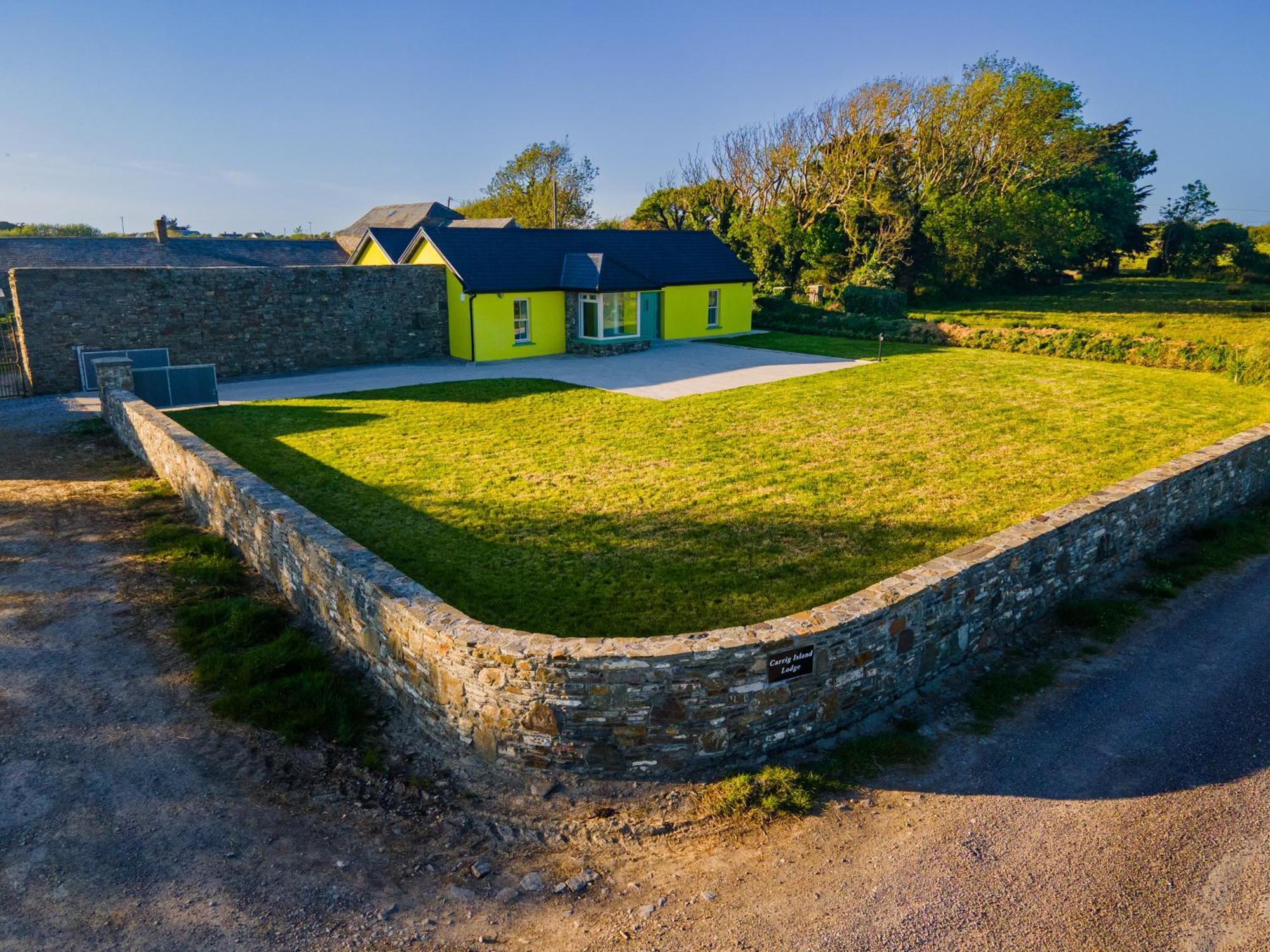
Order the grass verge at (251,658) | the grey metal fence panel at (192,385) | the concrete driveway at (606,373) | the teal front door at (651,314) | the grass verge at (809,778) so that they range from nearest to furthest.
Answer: the grass verge at (809,778)
the grass verge at (251,658)
the grey metal fence panel at (192,385)
the concrete driveway at (606,373)
the teal front door at (651,314)

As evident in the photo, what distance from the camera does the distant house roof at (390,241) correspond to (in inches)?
1207

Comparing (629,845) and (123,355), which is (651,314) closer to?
(123,355)

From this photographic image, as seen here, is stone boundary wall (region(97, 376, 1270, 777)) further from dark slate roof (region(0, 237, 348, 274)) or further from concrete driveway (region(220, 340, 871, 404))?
dark slate roof (region(0, 237, 348, 274))

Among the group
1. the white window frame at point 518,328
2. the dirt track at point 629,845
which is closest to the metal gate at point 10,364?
the white window frame at point 518,328

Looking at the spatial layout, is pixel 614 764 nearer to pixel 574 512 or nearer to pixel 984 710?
pixel 984 710

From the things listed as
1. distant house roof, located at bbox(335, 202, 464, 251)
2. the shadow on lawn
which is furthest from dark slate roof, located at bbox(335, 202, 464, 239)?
the shadow on lawn

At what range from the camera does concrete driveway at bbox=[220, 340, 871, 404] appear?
22.4m

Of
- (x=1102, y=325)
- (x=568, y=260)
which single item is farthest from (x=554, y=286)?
(x=1102, y=325)

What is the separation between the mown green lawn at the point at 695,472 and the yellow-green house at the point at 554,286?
16.9 ft

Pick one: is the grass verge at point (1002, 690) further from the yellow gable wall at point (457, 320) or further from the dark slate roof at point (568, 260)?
the yellow gable wall at point (457, 320)

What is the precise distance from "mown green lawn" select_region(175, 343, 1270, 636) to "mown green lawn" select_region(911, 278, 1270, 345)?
34.1 feet

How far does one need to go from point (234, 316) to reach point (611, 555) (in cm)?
1910

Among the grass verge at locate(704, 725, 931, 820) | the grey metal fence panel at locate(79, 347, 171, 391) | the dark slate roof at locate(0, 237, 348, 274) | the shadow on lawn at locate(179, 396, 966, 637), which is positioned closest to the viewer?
the grass verge at locate(704, 725, 931, 820)

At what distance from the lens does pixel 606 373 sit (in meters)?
25.0
